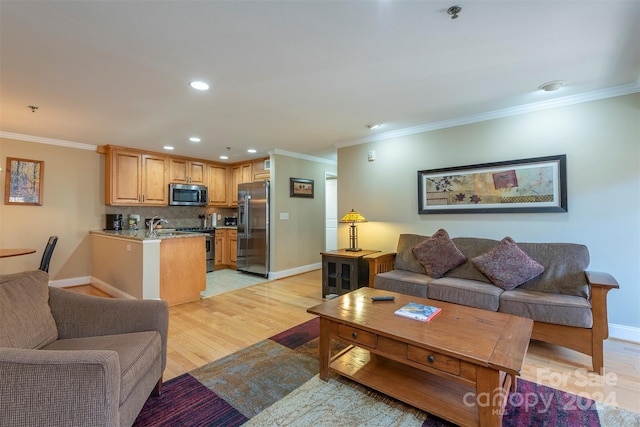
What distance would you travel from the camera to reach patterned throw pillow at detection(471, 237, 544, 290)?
8.68 feet

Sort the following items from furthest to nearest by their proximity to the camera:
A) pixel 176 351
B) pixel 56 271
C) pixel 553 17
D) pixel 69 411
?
1. pixel 56 271
2. pixel 176 351
3. pixel 553 17
4. pixel 69 411

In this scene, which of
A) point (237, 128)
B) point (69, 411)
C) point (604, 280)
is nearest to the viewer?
point (69, 411)

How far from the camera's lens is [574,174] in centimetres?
283

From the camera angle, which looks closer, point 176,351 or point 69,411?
point 69,411

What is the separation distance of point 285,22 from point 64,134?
164 inches

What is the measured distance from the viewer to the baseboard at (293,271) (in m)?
5.05

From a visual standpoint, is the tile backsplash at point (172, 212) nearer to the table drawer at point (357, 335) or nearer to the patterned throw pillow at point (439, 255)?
the patterned throw pillow at point (439, 255)

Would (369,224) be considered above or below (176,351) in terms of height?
above

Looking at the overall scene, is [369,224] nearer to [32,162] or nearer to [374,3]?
[374,3]

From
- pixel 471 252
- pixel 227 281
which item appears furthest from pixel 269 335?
pixel 227 281

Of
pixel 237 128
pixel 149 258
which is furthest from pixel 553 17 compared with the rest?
pixel 149 258

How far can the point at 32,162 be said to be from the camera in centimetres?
418

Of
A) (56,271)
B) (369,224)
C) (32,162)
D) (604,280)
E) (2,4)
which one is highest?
(2,4)

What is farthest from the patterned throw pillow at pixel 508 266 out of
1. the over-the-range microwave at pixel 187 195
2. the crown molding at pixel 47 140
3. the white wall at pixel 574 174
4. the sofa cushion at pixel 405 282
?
the crown molding at pixel 47 140
